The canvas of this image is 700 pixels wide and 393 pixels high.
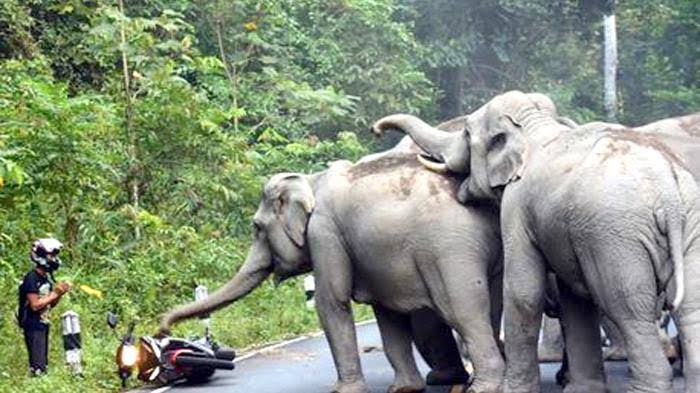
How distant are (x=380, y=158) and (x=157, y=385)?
11.1 ft

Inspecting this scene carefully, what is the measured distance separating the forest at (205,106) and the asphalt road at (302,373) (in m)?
1.04

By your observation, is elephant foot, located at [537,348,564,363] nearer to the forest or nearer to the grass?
the grass

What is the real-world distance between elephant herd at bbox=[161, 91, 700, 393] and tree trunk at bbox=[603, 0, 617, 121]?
26.9 m

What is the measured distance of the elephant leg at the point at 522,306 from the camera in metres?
12.5

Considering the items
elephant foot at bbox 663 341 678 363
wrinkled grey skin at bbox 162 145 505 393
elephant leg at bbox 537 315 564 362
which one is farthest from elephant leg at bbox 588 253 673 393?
elephant leg at bbox 537 315 564 362

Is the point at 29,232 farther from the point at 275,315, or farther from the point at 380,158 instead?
the point at 380,158

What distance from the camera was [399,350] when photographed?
14.6 metres

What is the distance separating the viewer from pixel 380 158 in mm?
14625

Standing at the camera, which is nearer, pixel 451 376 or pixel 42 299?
pixel 451 376

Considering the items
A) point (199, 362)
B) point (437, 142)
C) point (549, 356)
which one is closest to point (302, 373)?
point (199, 362)

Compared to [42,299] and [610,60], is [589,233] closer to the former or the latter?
[42,299]

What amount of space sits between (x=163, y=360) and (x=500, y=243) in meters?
3.91

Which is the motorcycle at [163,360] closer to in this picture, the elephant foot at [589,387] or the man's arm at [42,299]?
the man's arm at [42,299]

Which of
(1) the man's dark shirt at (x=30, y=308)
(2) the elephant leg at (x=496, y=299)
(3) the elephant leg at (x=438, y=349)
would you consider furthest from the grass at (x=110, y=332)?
(2) the elephant leg at (x=496, y=299)
